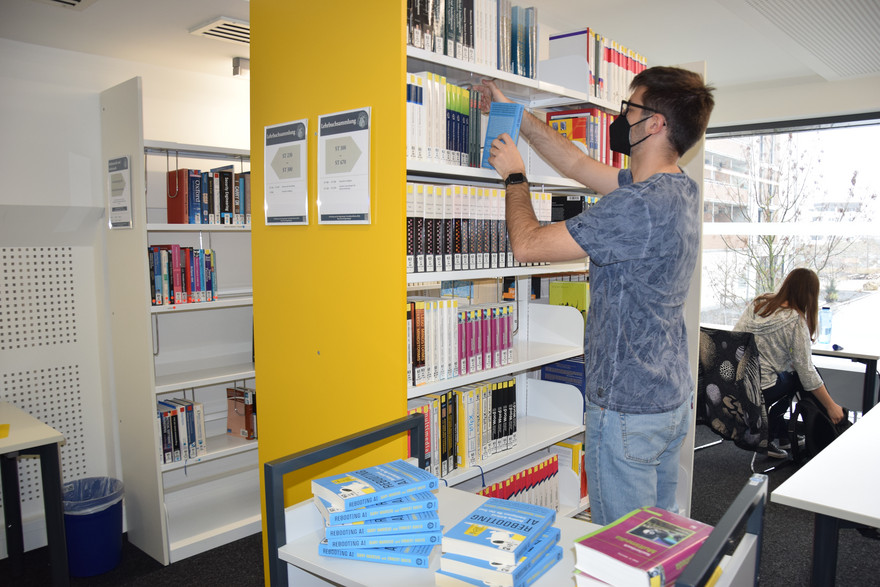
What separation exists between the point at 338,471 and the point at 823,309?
455cm

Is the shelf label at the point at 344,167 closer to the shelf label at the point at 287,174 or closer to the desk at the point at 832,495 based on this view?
the shelf label at the point at 287,174

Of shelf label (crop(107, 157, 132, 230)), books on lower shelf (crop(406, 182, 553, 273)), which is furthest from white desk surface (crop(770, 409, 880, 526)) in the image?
shelf label (crop(107, 157, 132, 230))

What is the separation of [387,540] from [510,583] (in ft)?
0.98

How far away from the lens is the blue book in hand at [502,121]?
196cm

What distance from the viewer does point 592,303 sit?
1.87 m

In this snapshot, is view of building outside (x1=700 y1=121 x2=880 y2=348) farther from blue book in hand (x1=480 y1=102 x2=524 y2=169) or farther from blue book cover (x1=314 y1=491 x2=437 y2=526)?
blue book cover (x1=314 y1=491 x2=437 y2=526)

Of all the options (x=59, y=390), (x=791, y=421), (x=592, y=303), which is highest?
(x=592, y=303)

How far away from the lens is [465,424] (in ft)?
7.13

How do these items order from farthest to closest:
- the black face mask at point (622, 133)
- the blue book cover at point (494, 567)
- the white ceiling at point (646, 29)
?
the white ceiling at point (646, 29) < the black face mask at point (622, 133) < the blue book cover at point (494, 567)

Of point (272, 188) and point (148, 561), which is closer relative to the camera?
point (272, 188)

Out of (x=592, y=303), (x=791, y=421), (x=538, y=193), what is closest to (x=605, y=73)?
(x=538, y=193)

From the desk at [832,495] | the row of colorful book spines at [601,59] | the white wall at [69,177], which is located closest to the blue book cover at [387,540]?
the desk at [832,495]

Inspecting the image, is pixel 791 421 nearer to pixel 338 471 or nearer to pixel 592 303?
pixel 592 303

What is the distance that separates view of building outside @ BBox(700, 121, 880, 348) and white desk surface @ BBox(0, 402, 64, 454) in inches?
213
